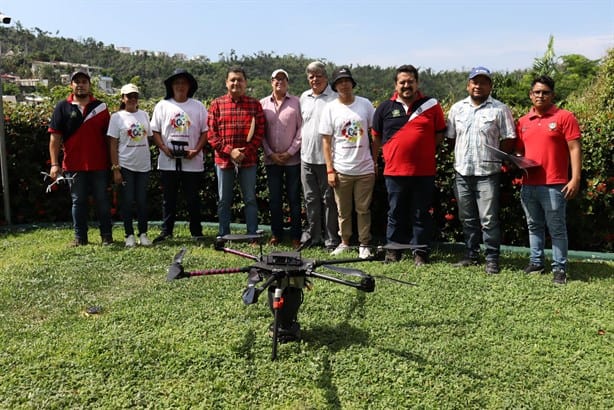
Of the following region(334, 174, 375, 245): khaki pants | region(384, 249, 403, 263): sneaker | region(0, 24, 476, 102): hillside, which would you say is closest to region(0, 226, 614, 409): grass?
region(384, 249, 403, 263): sneaker

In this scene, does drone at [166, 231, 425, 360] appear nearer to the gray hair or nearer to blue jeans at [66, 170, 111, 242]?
the gray hair

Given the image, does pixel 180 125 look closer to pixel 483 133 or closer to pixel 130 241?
pixel 130 241

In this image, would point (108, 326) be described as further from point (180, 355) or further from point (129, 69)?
point (129, 69)

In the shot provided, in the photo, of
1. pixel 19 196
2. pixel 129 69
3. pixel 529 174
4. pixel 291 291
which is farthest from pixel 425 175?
pixel 129 69

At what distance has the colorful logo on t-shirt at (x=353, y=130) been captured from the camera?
5.26m

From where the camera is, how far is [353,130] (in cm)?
527

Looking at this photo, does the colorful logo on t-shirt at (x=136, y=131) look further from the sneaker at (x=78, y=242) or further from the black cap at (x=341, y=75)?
the black cap at (x=341, y=75)

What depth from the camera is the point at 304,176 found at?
5719 millimetres

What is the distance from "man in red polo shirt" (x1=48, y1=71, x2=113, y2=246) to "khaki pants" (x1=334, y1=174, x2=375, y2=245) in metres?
2.61

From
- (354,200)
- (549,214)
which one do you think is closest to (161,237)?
(354,200)

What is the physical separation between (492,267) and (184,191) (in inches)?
135

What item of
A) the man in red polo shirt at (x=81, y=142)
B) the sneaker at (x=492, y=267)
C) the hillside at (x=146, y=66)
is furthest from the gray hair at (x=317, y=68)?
the hillside at (x=146, y=66)

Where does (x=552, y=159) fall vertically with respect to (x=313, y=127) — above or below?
below

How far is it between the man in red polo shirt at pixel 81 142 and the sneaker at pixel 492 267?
411 cm
